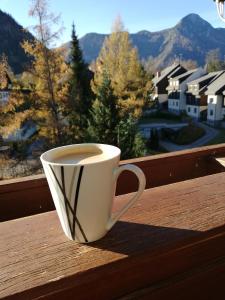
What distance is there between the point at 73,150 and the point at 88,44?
148 m

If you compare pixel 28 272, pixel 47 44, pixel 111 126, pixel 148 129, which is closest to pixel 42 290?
pixel 28 272

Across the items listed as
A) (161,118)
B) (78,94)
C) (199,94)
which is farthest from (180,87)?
(78,94)

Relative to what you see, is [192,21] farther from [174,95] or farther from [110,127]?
[110,127]

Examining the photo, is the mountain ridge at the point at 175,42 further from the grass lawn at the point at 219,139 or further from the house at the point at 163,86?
the grass lawn at the point at 219,139

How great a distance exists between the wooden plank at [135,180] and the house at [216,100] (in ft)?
79.3

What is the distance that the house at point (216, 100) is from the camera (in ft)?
78.1

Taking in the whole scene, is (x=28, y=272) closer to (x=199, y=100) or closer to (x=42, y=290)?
(x=42, y=290)

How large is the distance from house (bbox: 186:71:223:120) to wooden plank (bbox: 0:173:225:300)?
88.3 ft

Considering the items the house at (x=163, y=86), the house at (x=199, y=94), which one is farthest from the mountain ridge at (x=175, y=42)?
the house at (x=199, y=94)

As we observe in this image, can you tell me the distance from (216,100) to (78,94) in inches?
513

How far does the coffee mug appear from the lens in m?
0.45

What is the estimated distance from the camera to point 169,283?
48cm

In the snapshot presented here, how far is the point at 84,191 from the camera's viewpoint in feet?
1.49

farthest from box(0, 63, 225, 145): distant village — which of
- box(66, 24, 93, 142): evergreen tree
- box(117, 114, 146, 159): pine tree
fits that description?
box(117, 114, 146, 159): pine tree
